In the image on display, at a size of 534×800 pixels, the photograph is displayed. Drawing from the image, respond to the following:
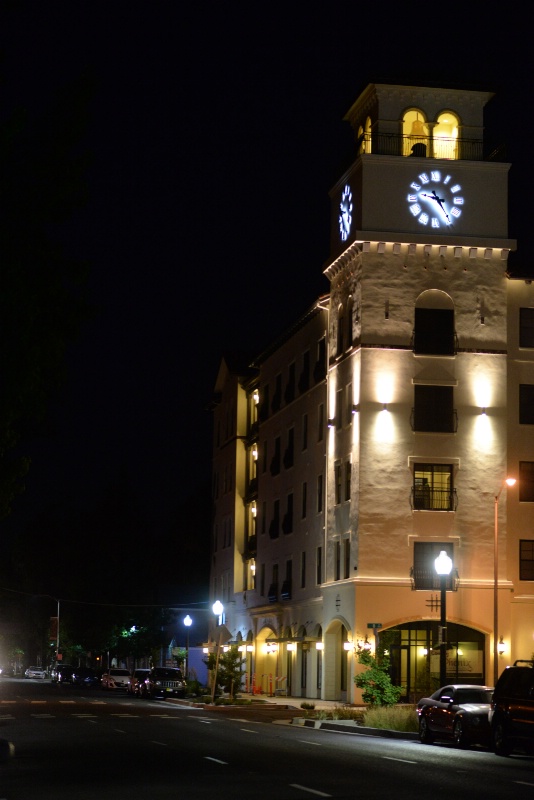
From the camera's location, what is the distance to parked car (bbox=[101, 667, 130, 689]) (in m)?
78.9

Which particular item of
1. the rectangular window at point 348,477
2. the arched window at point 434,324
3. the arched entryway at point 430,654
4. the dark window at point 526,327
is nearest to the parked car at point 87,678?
the rectangular window at point 348,477

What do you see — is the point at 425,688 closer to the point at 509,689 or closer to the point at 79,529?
the point at 509,689

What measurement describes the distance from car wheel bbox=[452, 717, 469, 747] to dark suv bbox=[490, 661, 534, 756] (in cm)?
136

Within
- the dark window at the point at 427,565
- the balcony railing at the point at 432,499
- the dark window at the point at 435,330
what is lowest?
the dark window at the point at 427,565

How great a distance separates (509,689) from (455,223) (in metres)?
31.7

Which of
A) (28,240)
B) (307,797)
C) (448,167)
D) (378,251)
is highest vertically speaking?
(448,167)

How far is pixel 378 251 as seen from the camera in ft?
179

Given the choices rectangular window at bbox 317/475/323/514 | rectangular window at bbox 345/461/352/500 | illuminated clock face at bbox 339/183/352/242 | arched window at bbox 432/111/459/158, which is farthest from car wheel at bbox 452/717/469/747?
arched window at bbox 432/111/459/158

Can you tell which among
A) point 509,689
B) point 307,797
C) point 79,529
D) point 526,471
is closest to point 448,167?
point 526,471

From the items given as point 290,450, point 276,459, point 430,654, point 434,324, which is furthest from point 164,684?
point 434,324

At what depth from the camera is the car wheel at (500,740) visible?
26050 millimetres

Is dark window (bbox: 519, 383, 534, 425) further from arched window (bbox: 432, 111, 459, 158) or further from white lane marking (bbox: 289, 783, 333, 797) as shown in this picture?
white lane marking (bbox: 289, 783, 333, 797)

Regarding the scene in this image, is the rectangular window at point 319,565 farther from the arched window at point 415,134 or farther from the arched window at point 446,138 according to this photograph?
the arched window at point 446,138

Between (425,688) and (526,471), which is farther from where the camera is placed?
(526,471)
